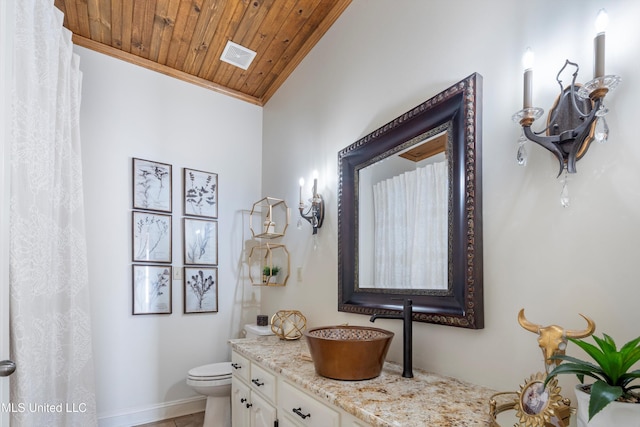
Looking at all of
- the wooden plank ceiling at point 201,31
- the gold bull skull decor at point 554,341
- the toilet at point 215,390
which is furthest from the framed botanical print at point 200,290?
the gold bull skull decor at point 554,341

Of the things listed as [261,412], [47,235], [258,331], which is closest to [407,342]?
[261,412]

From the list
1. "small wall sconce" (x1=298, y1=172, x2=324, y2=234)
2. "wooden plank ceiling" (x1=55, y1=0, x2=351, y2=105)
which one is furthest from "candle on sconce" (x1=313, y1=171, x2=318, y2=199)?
"wooden plank ceiling" (x1=55, y1=0, x2=351, y2=105)

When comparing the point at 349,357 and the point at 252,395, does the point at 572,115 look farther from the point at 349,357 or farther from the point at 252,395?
the point at 252,395

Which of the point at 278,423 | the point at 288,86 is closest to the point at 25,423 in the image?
the point at 278,423

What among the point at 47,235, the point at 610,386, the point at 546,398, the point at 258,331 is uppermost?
the point at 47,235

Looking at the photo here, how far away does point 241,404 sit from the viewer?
2.02 meters

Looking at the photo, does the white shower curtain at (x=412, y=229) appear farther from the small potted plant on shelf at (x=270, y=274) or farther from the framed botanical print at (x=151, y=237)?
the framed botanical print at (x=151, y=237)

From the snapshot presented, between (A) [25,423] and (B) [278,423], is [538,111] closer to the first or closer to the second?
(B) [278,423]

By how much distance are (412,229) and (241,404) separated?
1.40 meters

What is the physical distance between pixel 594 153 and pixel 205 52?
8.94 ft

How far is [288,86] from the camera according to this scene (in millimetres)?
3047

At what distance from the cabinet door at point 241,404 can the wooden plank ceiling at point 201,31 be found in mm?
2359

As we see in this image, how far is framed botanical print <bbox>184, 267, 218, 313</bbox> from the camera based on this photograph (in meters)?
2.94

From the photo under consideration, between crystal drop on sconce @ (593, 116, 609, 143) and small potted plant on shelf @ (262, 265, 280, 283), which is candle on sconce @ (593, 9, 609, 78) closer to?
crystal drop on sconce @ (593, 116, 609, 143)
